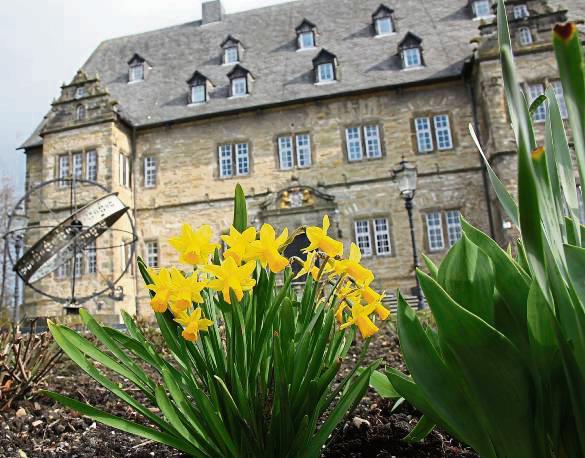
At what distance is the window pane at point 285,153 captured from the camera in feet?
61.8

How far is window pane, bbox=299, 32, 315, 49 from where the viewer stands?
69.6ft

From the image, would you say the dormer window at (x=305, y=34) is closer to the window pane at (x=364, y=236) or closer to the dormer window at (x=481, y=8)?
the dormer window at (x=481, y=8)

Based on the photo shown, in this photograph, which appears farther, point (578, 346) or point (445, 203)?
point (445, 203)

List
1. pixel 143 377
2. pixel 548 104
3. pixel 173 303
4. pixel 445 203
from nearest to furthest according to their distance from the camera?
pixel 548 104, pixel 173 303, pixel 143 377, pixel 445 203

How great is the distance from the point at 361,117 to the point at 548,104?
17764mm

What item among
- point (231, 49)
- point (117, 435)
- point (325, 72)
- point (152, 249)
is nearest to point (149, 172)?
point (152, 249)

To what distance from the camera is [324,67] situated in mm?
19328

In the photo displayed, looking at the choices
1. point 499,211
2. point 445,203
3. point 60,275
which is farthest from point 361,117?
point 60,275

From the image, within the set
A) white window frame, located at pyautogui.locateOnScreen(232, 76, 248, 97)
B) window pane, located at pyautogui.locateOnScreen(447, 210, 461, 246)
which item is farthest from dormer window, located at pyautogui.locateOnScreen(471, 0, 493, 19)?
white window frame, located at pyautogui.locateOnScreen(232, 76, 248, 97)

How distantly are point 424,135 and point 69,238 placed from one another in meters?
12.3

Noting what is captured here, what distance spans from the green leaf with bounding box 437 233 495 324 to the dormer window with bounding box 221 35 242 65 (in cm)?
2209

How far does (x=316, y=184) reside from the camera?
18.3m

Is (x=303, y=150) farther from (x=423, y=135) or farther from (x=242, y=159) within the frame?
(x=423, y=135)

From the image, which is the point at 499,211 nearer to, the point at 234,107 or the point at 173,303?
the point at 234,107
